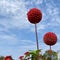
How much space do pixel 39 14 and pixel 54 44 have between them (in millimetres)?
716

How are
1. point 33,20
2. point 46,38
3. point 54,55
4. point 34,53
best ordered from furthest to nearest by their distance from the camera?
point 33,20 → point 46,38 → point 54,55 → point 34,53

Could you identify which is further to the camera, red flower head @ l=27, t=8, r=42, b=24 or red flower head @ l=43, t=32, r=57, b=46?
red flower head @ l=27, t=8, r=42, b=24

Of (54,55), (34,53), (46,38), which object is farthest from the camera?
(46,38)

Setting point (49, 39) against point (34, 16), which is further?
point (34, 16)

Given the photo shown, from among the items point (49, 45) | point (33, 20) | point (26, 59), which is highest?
point (33, 20)

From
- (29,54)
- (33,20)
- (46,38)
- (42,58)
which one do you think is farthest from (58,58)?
(33,20)

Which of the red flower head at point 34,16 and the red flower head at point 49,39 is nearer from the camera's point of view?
the red flower head at point 49,39

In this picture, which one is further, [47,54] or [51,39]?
[51,39]

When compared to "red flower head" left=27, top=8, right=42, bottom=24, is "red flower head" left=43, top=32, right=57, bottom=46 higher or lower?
lower

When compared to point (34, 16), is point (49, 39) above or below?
below

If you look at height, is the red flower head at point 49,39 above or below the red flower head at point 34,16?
below

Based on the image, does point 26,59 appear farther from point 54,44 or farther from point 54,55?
point 54,44

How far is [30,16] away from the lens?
4117 millimetres

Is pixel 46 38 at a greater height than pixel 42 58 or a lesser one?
greater
